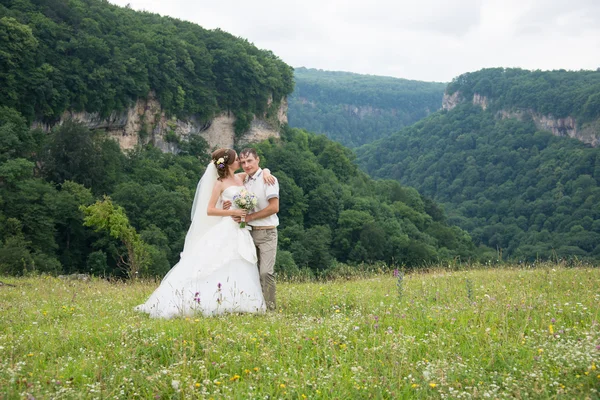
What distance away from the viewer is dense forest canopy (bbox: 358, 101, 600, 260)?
272ft

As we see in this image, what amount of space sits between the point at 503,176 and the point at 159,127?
260ft

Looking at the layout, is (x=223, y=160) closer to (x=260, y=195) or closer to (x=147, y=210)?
(x=260, y=195)

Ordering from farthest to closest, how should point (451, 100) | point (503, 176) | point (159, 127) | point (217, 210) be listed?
point (451, 100)
point (503, 176)
point (159, 127)
point (217, 210)

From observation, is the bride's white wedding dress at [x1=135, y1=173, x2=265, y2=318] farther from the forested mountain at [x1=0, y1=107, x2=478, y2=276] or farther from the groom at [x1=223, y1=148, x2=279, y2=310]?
the forested mountain at [x1=0, y1=107, x2=478, y2=276]

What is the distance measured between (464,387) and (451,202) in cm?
12260

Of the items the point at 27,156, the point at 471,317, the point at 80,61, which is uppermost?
the point at 80,61

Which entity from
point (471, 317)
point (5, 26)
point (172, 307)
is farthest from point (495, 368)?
point (5, 26)

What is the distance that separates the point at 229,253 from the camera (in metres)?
7.42

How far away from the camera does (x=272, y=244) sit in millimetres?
7566

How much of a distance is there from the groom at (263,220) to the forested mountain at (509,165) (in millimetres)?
61206

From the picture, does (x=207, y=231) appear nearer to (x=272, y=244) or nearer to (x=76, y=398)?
(x=272, y=244)

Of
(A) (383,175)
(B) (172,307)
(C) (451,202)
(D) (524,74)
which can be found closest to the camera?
(B) (172,307)

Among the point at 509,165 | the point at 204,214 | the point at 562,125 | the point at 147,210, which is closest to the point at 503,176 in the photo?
the point at 509,165

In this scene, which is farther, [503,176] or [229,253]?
[503,176]
